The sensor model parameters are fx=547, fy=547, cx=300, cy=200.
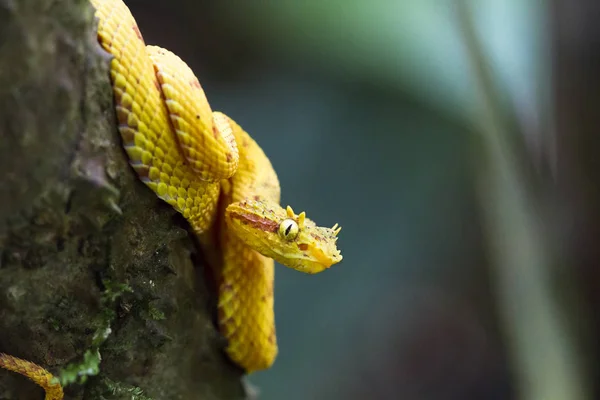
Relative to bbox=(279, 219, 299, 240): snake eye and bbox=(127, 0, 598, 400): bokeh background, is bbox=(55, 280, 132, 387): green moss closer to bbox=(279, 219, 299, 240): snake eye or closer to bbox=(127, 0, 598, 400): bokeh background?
bbox=(279, 219, 299, 240): snake eye

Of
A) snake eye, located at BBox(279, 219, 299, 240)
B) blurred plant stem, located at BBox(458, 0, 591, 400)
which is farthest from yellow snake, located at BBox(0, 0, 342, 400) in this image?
blurred plant stem, located at BBox(458, 0, 591, 400)

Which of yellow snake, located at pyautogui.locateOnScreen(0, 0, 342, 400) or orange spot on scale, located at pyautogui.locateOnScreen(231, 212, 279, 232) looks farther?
orange spot on scale, located at pyautogui.locateOnScreen(231, 212, 279, 232)

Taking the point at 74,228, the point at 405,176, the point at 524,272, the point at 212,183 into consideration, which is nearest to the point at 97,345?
the point at 74,228

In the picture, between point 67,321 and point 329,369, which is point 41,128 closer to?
point 67,321

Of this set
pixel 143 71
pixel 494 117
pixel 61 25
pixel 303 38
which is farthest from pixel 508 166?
pixel 61 25

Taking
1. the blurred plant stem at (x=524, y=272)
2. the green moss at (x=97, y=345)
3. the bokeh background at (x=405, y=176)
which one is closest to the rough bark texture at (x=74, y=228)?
the green moss at (x=97, y=345)

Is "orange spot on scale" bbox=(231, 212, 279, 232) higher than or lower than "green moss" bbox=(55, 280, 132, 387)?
higher
